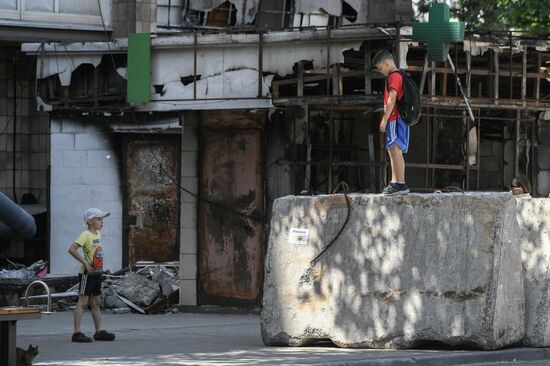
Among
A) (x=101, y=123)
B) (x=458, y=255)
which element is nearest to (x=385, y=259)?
(x=458, y=255)

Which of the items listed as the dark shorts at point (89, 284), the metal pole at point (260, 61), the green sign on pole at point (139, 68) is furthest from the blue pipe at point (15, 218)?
the green sign on pole at point (139, 68)

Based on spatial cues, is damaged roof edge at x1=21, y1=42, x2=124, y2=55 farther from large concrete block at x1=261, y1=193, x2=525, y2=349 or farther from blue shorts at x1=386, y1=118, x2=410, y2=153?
blue shorts at x1=386, y1=118, x2=410, y2=153

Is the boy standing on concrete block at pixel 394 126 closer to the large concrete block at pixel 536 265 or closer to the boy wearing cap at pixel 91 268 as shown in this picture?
the large concrete block at pixel 536 265

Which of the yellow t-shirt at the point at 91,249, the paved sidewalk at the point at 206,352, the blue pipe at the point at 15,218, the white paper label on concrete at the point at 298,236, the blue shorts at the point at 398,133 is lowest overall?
the paved sidewalk at the point at 206,352

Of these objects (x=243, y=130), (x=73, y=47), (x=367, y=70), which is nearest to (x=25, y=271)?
(x=73, y=47)

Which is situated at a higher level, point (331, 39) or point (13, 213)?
point (331, 39)

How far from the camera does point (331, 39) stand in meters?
18.7

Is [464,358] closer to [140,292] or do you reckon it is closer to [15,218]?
[15,218]

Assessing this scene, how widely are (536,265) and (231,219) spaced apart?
714 cm

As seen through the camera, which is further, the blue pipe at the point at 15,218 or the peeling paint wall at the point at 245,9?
the peeling paint wall at the point at 245,9

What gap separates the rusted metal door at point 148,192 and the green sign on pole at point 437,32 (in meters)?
4.93

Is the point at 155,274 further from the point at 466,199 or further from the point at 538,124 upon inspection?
the point at 466,199

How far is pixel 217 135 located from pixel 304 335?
6.76m

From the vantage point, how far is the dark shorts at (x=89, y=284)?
1464cm
